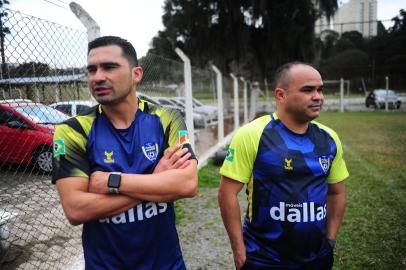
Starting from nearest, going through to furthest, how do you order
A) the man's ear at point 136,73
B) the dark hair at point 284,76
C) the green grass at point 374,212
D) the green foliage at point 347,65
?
the man's ear at point 136,73 → the dark hair at point 284,76 → the green grass at point 374,212 → the green foliage at point 347,65

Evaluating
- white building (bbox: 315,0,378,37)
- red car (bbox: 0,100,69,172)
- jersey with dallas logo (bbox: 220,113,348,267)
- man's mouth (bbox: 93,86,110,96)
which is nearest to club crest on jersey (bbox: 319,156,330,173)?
jersey with dallas logo (bbox: 220,113,348,267)

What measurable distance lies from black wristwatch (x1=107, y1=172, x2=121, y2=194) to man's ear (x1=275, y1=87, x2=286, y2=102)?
1.16 metres

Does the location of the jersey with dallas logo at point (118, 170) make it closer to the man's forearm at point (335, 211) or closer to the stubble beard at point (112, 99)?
the stubble beard at point (112, 99)

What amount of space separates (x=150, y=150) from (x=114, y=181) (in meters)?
0.29

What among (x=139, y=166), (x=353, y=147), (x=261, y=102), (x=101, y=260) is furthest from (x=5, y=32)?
(x=261, y=102)

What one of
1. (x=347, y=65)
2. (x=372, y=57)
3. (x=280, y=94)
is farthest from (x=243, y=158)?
(x=372, y=57)

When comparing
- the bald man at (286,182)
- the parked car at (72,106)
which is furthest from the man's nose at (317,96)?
the parked car at (72,106)

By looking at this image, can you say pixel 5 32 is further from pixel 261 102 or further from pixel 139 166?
pixel 261 102

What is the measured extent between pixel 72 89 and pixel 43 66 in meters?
0.49

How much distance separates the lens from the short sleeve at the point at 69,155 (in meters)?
1.84

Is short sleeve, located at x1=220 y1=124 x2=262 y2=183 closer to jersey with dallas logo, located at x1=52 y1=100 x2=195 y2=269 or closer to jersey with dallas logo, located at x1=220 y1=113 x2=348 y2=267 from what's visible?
jersey with dallas logo, located at x1=220 y1=113 x2=348 y2=267

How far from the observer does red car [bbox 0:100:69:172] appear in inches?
103

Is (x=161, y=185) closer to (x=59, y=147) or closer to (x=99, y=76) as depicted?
(x=59, y=147)

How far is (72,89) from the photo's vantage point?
318cm
